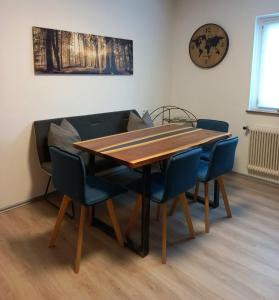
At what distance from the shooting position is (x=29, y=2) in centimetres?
284

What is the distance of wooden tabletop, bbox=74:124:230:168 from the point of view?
2148 millimetres

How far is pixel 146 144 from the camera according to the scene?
8.23 feet

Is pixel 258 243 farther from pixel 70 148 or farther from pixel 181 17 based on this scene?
pixel 181 17

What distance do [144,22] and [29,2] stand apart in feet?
5.42

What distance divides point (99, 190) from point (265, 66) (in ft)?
8.91

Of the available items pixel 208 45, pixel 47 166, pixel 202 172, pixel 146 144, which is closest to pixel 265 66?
pixel 208 45

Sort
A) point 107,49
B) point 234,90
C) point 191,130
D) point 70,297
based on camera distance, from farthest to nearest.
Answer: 1. point 234,90
2. point 107,49
3. point 191,130
4. point 70,297

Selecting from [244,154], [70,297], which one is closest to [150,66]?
[244,154]

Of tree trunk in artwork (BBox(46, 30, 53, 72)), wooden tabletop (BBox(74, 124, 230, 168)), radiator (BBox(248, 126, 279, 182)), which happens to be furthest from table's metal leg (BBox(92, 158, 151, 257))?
radiator (BBox(248, 126, 279, 182))

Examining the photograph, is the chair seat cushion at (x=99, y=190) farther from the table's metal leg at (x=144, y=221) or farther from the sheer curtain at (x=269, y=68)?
the sheer curtain at (x=269, y=68)

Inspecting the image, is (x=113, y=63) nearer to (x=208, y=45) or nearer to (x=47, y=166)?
(x=208, y=45)

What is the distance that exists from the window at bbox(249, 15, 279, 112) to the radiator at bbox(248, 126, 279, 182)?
1.02 ft

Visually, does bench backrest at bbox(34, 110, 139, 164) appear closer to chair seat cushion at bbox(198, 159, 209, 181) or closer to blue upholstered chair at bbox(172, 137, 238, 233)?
chair seat cushion at bbox(198, 159, 209, 181)

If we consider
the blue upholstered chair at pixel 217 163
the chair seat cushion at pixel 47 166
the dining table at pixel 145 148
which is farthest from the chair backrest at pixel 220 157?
the chair seat cushion at pixel 47 166
